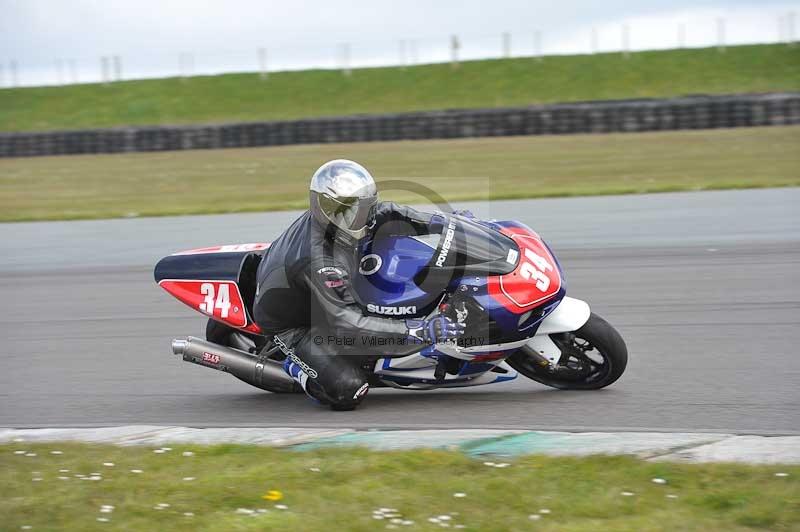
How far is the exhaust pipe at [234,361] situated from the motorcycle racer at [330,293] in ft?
0.55

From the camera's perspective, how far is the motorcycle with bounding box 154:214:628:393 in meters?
5.30

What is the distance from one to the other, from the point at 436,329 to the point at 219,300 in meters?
1.36

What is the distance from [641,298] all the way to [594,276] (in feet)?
2.95

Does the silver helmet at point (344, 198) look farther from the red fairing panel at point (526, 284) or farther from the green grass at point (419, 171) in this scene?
the green grass at point (419, 171)

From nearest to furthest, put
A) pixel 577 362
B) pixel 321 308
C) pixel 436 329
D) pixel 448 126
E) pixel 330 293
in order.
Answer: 1. pixel 436 329
2. pixel 330 293
3. pixel 321 308
4. pixel 577 362
5. pixel 448 126

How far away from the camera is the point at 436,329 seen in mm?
5176

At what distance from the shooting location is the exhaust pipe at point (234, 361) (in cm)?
580

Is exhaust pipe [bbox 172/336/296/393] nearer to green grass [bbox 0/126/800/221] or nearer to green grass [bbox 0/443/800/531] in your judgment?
green grass [bbox 0/443/800/531]

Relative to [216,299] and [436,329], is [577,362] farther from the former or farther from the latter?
[216,299]

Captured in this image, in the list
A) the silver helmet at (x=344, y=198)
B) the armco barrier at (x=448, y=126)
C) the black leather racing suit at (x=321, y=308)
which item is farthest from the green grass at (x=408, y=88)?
the silver helmet at (x=344, y=198)

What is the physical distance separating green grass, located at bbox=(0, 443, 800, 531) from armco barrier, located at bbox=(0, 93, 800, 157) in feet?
57.8

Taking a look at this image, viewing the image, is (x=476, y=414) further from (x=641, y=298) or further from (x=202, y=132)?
(x=202, y=132)

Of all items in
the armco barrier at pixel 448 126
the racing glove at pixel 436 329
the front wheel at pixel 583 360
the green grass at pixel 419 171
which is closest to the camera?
the racing glove at pixel 436 329

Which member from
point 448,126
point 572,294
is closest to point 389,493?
point 572,294
